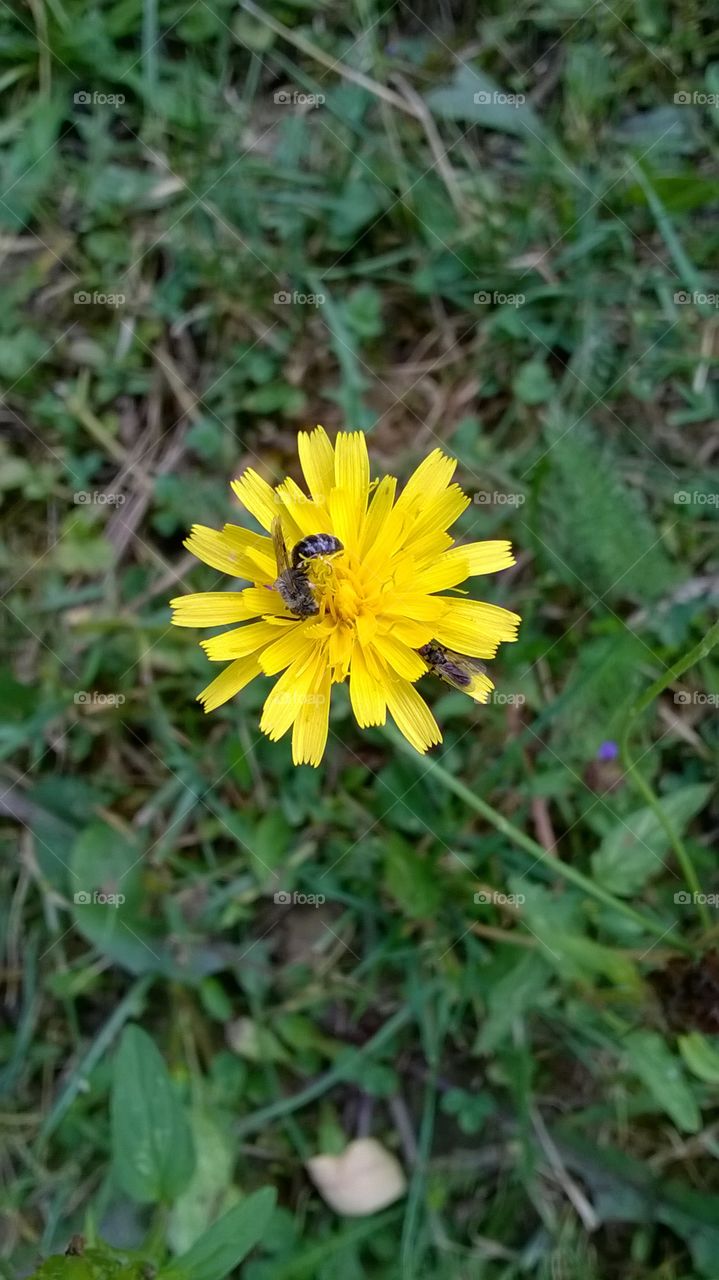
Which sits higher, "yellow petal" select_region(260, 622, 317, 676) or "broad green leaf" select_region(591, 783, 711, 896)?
"yellow petal" select_region(260, 622, 317, 676)

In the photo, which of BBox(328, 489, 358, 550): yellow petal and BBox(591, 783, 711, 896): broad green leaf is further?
BBox(591, 783, 711, 896): broad green leaf

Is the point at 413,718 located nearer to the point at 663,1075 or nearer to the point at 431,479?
the point at 431,479

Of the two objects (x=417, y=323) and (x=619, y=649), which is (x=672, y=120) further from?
(x=619, y=649)

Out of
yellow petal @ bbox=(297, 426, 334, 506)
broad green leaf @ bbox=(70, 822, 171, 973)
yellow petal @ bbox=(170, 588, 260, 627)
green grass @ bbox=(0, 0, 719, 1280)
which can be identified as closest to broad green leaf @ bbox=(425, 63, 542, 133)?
green grass @ bbox=(0, 0, 719, 1280)

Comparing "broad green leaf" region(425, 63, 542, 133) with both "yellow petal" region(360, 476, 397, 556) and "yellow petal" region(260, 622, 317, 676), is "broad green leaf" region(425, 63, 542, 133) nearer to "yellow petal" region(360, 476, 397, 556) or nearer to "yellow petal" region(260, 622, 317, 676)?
"yellow petal" region(360, 476, 397, 556)

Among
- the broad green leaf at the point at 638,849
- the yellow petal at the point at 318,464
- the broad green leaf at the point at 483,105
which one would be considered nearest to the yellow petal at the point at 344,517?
the yellow petal at the point at 318,464

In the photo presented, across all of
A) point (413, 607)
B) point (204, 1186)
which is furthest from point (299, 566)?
point (204, 1186)

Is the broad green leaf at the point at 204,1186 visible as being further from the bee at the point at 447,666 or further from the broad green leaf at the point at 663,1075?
the bee at the point at 447,666
